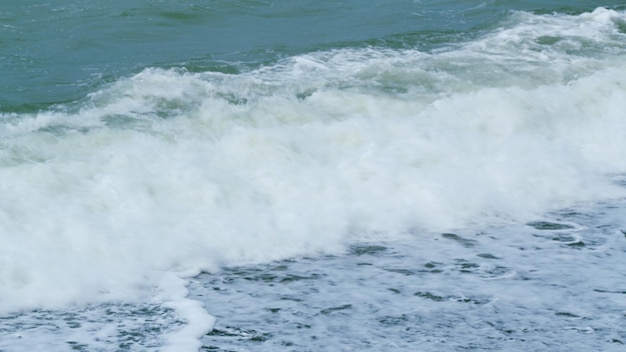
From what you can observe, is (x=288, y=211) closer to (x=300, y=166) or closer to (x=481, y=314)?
(x=300, y=166)

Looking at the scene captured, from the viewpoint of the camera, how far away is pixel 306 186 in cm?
862

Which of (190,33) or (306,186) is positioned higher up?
(190,33)

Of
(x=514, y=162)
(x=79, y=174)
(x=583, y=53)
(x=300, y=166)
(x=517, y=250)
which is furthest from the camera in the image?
(x=583, y=53)

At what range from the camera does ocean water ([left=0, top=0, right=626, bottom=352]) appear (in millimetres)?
6426

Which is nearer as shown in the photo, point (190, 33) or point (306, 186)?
point (306, 186)

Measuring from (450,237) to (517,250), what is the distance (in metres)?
0.55

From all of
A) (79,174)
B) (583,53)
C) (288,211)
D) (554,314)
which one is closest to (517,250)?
(554,314)

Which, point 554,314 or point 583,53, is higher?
point 583,53

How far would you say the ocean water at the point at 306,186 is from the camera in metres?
6.43

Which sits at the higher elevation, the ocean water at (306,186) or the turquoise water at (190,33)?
the turquoise water at (190,33)

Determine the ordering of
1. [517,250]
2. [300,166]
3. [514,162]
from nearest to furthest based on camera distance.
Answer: [517,250], [300,166], [514,162]

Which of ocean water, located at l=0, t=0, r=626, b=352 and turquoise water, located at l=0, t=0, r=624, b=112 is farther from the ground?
turquoise water, located at l=0, t=0, r=624, b=112

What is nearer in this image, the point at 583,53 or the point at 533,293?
the point at 533,293

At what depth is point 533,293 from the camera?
6.87 m
